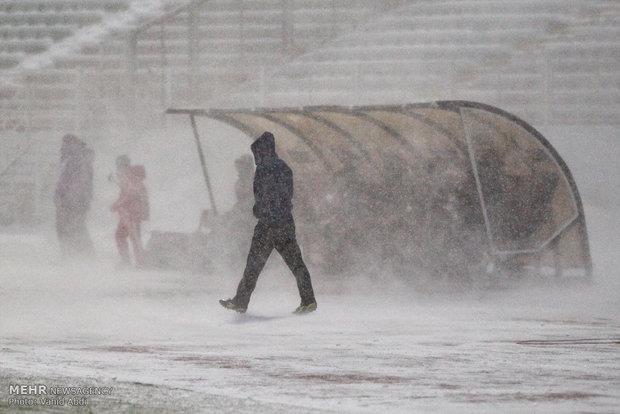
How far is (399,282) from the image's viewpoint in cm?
1759

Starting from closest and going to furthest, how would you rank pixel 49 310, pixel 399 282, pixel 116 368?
pixel 116 368, pixel 49 310, pixel 399 282

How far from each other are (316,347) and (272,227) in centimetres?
289

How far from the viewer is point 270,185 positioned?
47.9 ft

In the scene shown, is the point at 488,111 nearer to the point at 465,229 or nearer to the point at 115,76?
the point at 465,229

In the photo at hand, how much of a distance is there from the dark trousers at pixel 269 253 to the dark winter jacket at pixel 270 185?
0.08 metres

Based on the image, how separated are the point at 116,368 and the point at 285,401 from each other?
171 cm

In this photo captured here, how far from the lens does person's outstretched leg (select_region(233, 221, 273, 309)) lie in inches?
562

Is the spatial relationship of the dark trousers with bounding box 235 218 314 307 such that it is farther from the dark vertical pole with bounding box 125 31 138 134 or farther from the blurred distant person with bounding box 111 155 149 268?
the dark vertical pole with bounding box 125 31 138 134

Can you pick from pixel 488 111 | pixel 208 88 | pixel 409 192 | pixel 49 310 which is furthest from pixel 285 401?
pixel 208 88

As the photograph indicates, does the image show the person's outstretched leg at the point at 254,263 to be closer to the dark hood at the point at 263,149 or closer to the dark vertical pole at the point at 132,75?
the dark hood at the point at 263,149

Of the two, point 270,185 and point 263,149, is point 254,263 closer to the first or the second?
point 270,185

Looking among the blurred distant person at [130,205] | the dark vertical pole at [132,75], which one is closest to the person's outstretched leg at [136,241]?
the blurred distant person at [130,205]

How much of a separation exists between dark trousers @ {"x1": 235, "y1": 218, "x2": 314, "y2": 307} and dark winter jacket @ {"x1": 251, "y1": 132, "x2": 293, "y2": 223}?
8 centimetres

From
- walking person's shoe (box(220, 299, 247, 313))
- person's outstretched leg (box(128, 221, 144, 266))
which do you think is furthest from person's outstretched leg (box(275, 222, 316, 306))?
person's outstretched leg (box(128, 221, 144, 266))
